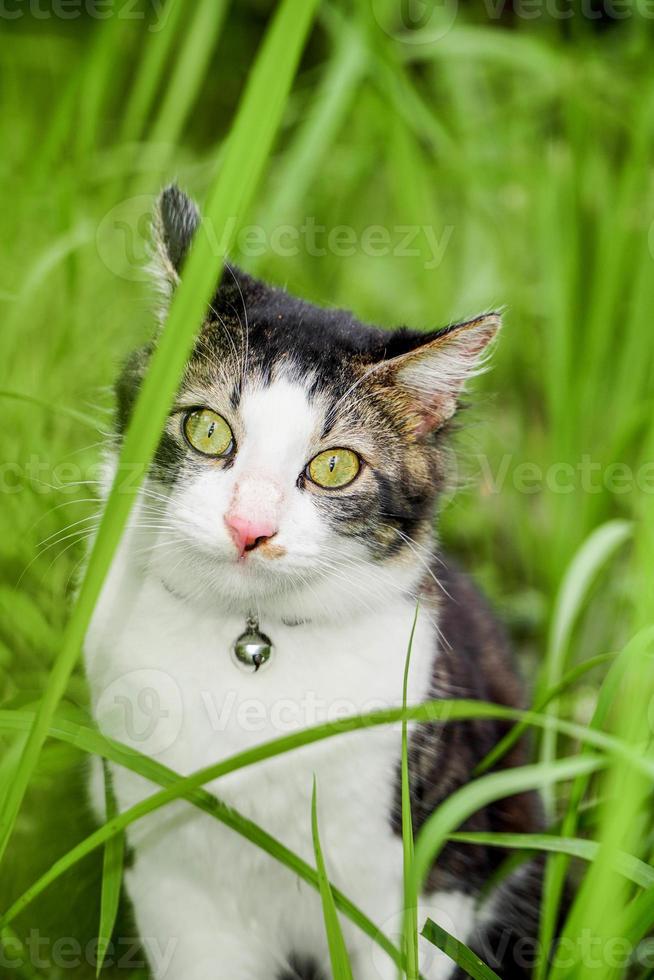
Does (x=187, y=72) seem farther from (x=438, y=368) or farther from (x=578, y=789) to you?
(x=578, y=789)

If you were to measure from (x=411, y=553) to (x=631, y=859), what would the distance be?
1.72 feet

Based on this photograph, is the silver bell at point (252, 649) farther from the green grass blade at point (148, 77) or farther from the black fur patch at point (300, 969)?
the green grass blade at point (148, 77)

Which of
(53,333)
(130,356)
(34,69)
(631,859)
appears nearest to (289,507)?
(130,356)

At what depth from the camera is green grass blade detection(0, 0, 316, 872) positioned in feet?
2.88

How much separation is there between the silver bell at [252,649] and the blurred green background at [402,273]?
0.29 metres

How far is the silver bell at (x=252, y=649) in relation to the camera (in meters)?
1.30

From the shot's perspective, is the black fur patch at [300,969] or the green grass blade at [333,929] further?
the black fur patch at [300,969]

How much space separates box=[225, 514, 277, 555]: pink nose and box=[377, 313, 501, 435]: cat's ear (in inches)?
13.5

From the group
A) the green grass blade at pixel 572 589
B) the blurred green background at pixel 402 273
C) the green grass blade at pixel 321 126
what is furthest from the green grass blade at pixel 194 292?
the green grass blade at pixel 321 126

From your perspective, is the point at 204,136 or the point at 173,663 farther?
the point at 204,136

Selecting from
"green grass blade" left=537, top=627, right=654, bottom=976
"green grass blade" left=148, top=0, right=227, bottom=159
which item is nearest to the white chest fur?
"green grass blade" left=537, top=627, right=654, bottom=976

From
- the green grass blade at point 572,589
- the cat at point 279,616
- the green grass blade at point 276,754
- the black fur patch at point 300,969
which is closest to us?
the green grass blade at point 276,754

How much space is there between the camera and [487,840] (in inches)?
44.9

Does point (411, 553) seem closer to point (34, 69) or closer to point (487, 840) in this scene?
point (487, 840)
